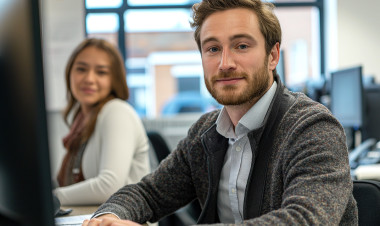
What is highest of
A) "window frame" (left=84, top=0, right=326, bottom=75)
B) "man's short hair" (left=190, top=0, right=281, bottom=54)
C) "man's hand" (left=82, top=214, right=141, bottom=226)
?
"window frame" (left=84, top=0, right=326, bottom=75)

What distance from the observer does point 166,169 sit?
1.39m

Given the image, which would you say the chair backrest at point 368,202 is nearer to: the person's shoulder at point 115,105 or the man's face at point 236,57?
the man's face at point 236,57

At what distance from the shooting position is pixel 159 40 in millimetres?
5477

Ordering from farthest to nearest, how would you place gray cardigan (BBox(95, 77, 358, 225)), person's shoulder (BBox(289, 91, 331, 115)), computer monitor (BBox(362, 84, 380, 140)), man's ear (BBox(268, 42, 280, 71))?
computer monitor (BBox(362, 84, 380, 140)) < man's ear (BBox(268, 42, 280, 71)) < person's shoulder (BBox(289, 91, 331, 115)) < gray cardigan (BBox(95, 77, 358, 225))

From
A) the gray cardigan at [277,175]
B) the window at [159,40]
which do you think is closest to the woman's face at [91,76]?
the gray cardigan at [277,175]

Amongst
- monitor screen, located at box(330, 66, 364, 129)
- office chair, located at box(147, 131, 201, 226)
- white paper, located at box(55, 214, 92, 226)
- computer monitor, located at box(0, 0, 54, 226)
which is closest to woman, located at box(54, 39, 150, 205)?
office chair, located at box(147, 131, 201, 226)

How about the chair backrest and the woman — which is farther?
the woman

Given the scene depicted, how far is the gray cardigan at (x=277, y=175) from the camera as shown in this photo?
0.92m

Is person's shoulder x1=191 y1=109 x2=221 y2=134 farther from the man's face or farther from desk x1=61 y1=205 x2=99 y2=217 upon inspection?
desk x1=61 y1=205 x2=99 y2=217

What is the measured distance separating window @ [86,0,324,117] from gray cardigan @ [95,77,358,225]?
159 inches

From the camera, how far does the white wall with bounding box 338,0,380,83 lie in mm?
5520

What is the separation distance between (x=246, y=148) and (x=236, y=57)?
0.25m

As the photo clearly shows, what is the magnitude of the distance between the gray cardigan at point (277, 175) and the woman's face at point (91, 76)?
80 centimetres

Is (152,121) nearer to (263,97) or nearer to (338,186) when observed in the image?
(263,97)
